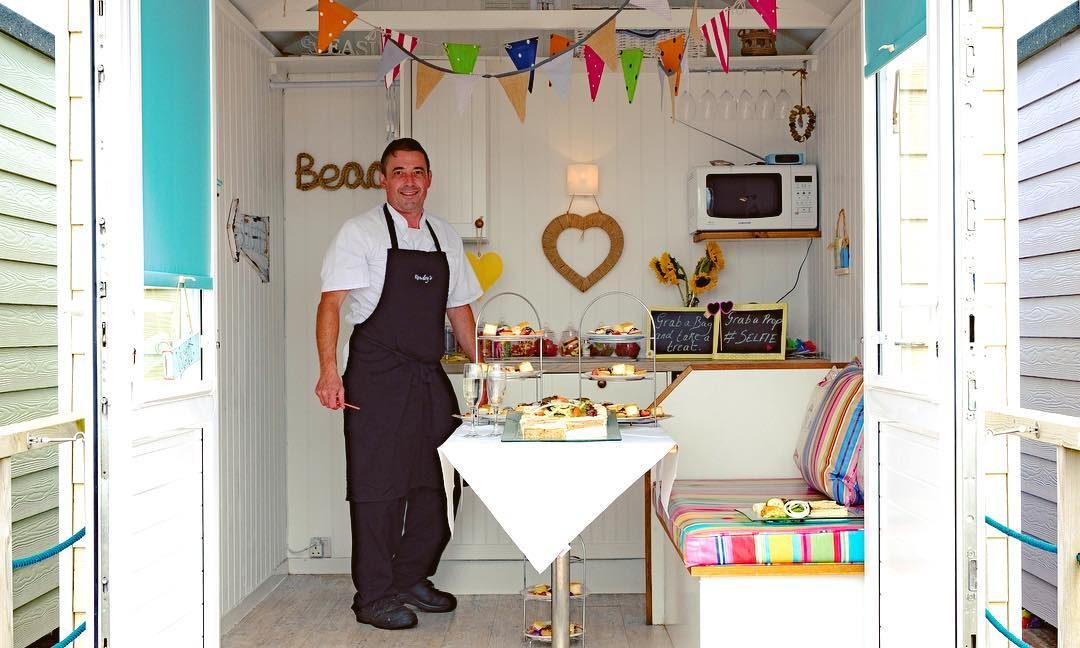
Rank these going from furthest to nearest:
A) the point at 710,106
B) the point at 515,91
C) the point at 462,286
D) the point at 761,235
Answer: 1. the point at 710,106
2. the point at 761,235
3. the point at 462,286
4. the point at 515,91

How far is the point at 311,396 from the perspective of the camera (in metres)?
5.30

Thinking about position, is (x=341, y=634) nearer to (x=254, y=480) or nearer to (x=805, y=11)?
(x=254, y=480)

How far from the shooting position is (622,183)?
17.5 feet

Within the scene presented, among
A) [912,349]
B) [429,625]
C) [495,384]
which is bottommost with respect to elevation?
[429,625]

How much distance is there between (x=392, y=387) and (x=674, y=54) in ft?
6.11

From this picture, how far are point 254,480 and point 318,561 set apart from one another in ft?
2.40

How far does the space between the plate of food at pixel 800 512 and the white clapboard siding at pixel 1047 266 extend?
1.08 meters

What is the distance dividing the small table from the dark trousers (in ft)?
4.59

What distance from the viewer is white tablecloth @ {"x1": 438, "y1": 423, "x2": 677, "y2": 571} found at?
2.92 m

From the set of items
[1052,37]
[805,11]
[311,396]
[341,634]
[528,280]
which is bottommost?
[341,634]

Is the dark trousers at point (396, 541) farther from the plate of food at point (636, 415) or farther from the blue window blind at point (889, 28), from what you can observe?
the blue window blind at point (889, 28)

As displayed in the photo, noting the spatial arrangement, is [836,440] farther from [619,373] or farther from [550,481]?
[550,481]

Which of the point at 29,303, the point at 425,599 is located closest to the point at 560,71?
the point at 29,303

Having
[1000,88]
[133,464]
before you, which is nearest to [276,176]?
[133,464]
